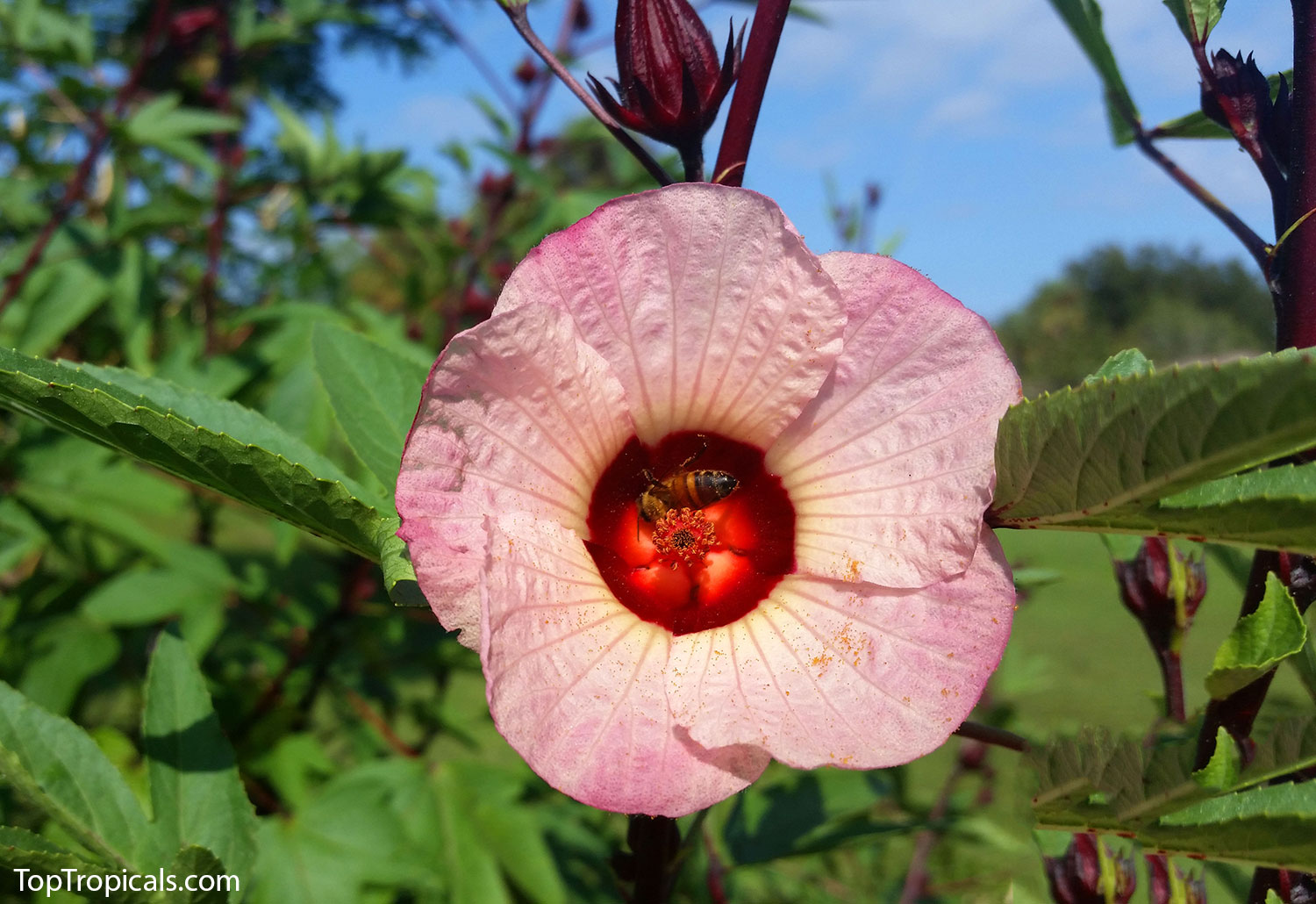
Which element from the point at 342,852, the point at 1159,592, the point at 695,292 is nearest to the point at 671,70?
the point at 695,292

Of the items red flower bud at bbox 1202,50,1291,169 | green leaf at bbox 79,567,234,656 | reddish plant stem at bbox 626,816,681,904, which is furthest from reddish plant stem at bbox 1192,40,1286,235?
green leaf at bbox 79,567,234,656

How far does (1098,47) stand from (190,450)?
94 cm

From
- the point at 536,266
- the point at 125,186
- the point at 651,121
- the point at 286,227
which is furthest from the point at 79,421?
the point at 286,227

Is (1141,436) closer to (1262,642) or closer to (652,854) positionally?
(1262,642)

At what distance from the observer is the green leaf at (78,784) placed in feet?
2.97

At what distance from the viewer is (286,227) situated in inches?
113

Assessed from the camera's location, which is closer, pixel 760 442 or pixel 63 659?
pixel 760 442

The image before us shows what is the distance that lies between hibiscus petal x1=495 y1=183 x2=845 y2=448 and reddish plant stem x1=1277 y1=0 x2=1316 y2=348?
1.24ft

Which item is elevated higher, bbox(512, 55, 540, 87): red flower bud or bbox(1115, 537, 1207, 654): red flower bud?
bbox(512, 55, 540, 87): red flower bud

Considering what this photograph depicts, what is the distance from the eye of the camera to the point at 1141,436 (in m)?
0.59

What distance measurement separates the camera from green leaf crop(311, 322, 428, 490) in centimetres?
95

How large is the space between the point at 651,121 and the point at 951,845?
2.88m

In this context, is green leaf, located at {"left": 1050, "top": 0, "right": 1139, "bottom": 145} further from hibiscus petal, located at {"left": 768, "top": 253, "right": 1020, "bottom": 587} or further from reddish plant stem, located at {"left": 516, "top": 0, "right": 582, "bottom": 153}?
reddish plant stem, located at {"left": 516, "top": 0, "right": 582, "bottom": 153}

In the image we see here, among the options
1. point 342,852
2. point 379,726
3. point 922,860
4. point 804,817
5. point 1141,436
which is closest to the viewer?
point 1141,436
